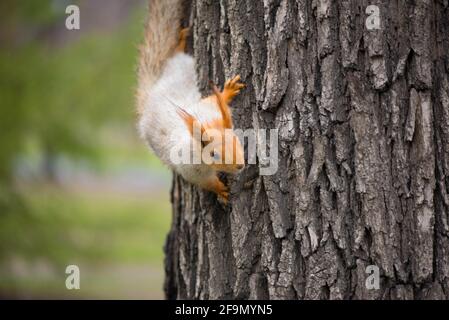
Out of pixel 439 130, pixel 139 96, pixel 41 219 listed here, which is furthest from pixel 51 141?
pixel 439 130

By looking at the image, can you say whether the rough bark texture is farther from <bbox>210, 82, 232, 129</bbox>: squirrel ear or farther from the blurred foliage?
the blurred foliage

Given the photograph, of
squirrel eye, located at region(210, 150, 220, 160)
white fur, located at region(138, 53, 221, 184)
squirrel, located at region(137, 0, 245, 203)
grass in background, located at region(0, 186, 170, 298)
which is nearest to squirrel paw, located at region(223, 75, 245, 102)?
squirrel, located at region(137, 0, 245, 203)

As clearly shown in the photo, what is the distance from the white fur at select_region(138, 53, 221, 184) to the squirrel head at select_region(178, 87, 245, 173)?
0.05m

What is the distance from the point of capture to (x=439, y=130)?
208 cm

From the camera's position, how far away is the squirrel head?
7.36 feet

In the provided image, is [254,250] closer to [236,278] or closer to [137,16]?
[236,278]

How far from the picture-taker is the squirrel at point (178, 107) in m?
2.30

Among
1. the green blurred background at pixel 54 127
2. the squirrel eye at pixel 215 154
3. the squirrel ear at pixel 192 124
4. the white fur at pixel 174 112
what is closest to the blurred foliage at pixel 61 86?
the green blurred background at pixel 54 127

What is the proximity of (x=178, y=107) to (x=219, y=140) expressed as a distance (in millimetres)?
340

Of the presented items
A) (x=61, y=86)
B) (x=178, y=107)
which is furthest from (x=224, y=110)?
(x=61, y=86)

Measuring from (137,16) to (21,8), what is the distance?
3.90ft

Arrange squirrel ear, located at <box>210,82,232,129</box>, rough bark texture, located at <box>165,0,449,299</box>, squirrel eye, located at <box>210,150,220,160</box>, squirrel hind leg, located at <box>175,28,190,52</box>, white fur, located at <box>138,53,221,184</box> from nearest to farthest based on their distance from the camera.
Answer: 1. rough bark texture, located at <box>165,0,449,299</box>
2. squirrel ear, located at <box>210,82,232,129</box>
3. squirrel eye, located at <box>210,150,220,160</box>
4. white fur, located at <box>138,53,221,184</box>
5. squirrel hind leg, located at <box>175,28,190,52</box>

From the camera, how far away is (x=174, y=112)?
2.77 metres

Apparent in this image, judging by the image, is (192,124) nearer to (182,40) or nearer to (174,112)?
(174,112)
